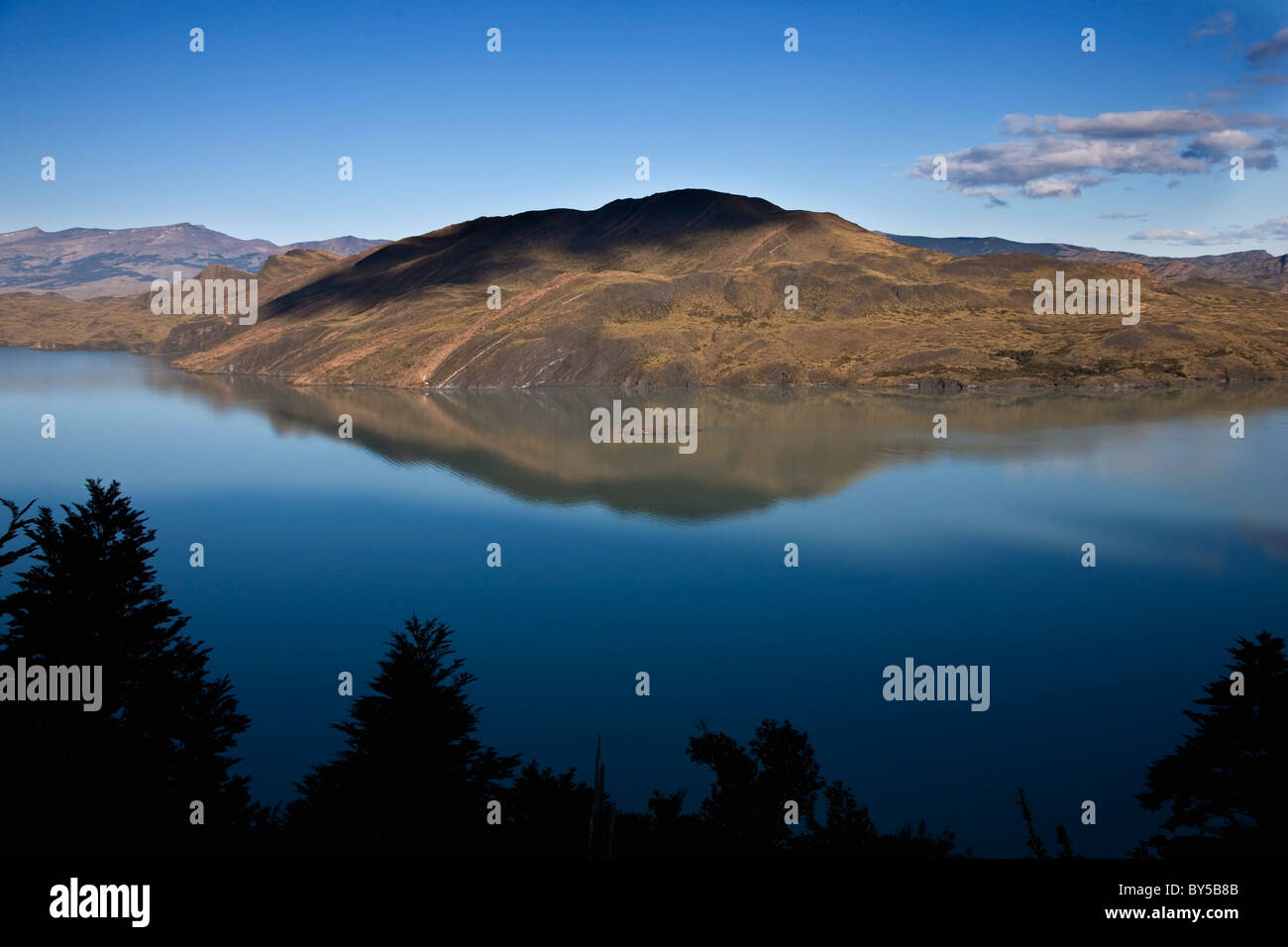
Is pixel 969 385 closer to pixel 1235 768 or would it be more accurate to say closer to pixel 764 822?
pixel 1235 768

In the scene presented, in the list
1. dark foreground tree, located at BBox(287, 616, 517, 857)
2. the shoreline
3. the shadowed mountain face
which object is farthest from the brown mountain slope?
dark foreground tree, located at BBox(287, 616, 517, 857)

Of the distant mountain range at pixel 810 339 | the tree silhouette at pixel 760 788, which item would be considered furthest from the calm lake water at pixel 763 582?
the distant mountain range at pixel 810 339

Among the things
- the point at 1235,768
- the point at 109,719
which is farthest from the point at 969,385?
the point at 109,719

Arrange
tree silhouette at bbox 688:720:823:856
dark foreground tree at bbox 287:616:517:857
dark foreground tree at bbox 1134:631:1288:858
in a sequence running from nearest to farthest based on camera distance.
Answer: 1. dark foreground tree at bbox 1134:631:1288:858
2. dark foreground tree at bbox 287:616:517:857
3. tree silhouette at bbox 688:720:823:856

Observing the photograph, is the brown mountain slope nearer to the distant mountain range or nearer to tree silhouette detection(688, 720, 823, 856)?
the distant mountain range

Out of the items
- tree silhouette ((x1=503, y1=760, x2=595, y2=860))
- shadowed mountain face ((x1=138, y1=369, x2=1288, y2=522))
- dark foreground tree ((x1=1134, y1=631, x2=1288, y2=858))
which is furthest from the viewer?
shadowed mountain face ((x1=138, y1=369, x2=1288, y2=522))

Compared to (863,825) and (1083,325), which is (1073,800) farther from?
(1083,325)
